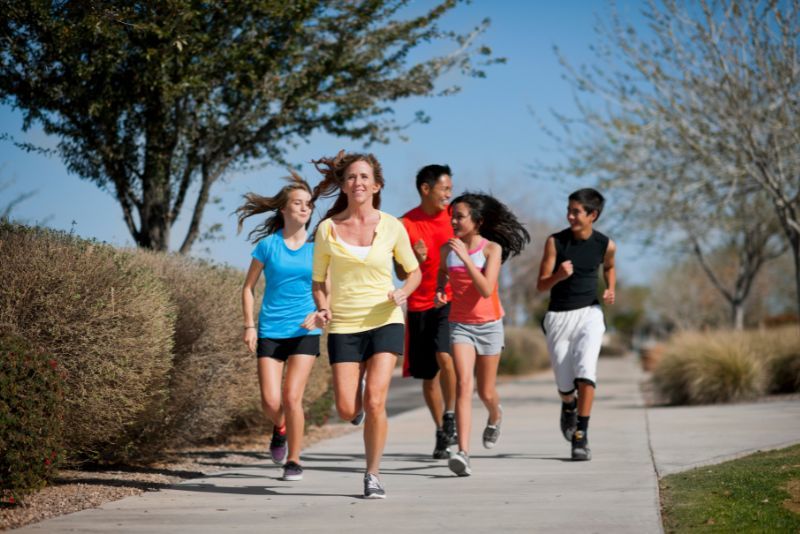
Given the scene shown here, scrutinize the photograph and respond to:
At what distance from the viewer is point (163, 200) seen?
1377 cm

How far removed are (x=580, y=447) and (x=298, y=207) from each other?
303cm

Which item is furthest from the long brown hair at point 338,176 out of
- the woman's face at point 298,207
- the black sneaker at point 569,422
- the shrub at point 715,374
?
the shrub at point 715,374

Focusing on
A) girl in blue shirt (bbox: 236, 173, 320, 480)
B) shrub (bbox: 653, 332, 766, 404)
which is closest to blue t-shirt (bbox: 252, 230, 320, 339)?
girl in blue shirt (bbox: 236, 173, 320, 480)

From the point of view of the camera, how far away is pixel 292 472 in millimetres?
7840

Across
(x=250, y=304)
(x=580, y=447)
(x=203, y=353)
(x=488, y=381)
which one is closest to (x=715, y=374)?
(x=580, y=447)

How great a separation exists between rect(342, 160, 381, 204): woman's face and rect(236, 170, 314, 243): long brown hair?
3.36ft

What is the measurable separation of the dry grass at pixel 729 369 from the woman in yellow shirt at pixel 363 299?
404 inches

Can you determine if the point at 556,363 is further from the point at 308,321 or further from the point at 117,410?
the point at 117,410

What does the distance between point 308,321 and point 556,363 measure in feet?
9.45

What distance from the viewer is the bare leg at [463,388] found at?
25.8ft

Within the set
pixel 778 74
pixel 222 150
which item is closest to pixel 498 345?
pixel 222 150

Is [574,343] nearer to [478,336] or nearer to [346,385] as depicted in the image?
[478,336]

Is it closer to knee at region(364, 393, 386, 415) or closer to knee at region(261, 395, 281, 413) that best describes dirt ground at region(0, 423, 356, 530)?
knee at region(261, 395, 281, 413)

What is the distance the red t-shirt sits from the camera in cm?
912
